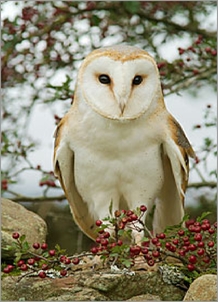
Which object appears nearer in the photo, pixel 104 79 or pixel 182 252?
pixel 182 252

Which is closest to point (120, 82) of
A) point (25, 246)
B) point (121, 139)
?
point (121, 139)

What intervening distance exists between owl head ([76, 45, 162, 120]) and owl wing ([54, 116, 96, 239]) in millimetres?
197

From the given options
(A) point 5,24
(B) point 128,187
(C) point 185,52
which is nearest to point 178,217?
(B) point 128,187

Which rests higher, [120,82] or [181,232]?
[120,82]

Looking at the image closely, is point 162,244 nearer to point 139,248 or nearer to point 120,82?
point 139,248

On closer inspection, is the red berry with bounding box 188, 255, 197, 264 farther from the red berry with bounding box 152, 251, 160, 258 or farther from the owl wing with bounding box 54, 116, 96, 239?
the owl wing with bounding box 54, 116, 96, 239

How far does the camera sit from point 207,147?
8.93 ft

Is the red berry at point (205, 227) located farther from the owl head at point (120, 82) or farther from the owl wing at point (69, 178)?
the owl wing at point (69, 178)

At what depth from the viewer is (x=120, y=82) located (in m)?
1.91

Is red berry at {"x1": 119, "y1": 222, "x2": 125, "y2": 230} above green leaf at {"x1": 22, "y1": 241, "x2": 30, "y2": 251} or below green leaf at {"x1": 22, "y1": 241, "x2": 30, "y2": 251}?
above

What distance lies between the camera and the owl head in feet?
6.32

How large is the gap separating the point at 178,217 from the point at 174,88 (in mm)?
592

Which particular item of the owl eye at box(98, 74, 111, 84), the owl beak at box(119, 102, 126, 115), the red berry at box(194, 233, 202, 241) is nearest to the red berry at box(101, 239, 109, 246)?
the red berry at box(194, 233, 202, 241)

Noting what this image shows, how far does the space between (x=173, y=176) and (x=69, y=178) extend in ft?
1.17
